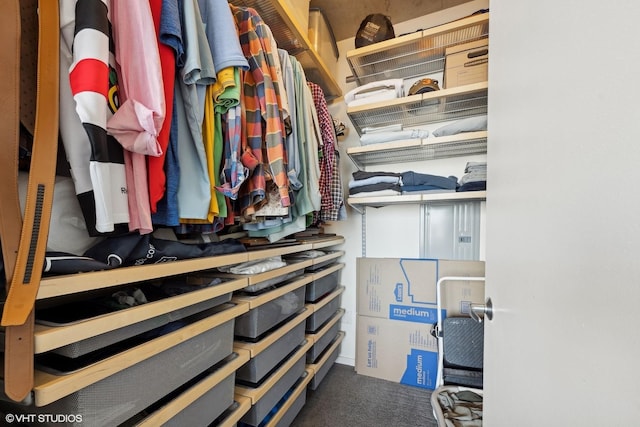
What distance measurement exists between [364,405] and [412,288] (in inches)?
28.1

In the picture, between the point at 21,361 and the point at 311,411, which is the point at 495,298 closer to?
the point at 21,361

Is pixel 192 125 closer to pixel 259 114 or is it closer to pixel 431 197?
pixel 259 114

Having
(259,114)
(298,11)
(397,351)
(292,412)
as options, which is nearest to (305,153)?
(259,114)

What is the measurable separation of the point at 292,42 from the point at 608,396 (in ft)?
5.03

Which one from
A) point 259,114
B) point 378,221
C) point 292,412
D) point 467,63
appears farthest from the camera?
point 378,221

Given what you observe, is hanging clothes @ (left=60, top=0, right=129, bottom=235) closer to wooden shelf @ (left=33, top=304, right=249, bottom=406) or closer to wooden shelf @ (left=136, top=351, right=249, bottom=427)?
wooden shelf @ (left=33, top=304, right=249, bottom=406)

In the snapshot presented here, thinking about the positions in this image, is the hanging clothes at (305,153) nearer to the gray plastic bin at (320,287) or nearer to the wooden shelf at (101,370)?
the gray plastic bin at (320,287)

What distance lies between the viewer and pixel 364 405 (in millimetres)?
1353

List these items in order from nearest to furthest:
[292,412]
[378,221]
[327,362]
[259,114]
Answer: [259,114] → [292,412] → [327,362] → [378,221]

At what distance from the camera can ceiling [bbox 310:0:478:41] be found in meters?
1.58

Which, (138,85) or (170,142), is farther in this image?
(170,142)

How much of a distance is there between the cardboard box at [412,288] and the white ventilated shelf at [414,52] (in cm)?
127

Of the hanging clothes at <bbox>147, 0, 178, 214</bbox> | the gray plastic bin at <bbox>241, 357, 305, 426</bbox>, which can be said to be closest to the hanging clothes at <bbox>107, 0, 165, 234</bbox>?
the hanging clothes at <bbox>147, 0, 178, 214</bbox>

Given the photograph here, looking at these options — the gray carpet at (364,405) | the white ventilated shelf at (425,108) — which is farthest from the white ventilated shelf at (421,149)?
the gray carpet at (364,405)
